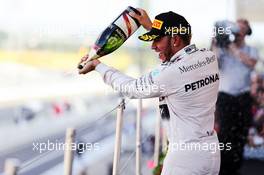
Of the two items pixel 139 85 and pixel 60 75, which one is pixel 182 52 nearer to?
pixel 139 85

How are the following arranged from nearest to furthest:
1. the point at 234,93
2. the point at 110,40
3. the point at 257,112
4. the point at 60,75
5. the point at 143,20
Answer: the point at 110,40, the point at 143,20, the point at 60,75, the point at 234,93, the point at 257,112

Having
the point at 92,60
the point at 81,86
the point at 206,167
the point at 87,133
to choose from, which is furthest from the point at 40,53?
the point at 206,167

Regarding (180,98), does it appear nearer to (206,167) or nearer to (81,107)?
(206,167)

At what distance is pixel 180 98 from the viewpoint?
1209mm

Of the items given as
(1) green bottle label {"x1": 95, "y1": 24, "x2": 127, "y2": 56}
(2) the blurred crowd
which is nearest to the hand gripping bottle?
(1) green bottle label {"x1": 95, "y1": 24, "x2": 127, "y2": 56}

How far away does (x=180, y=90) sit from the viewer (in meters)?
1.20

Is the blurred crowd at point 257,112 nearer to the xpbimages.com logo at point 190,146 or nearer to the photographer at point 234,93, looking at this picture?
the photographer at point 234,93

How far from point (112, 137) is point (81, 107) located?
0.34m

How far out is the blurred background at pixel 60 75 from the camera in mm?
2314

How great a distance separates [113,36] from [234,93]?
6.10 feet

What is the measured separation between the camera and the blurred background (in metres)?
2.31

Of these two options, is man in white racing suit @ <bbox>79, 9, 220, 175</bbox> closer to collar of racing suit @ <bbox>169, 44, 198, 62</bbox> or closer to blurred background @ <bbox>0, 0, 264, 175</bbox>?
collar of racing suit @ <bbox>169, 44, 198, 62</bbox>

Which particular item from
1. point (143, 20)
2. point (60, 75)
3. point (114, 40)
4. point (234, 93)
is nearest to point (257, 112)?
point (234, 93)

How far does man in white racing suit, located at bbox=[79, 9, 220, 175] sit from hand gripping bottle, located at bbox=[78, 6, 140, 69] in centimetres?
6
